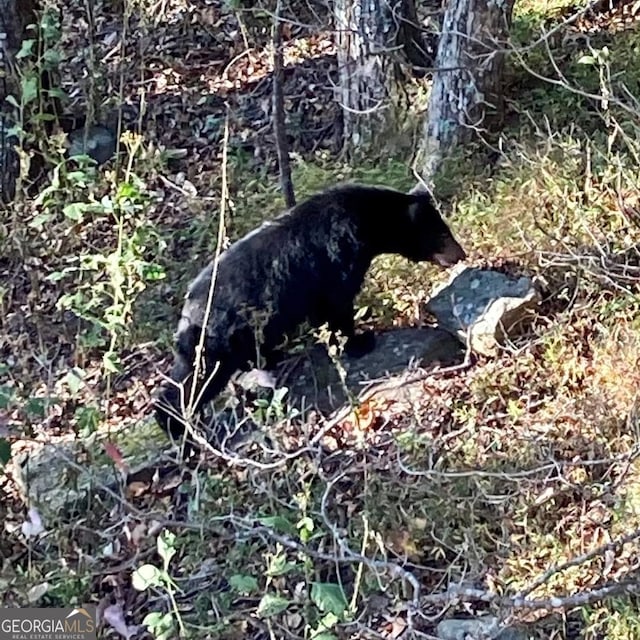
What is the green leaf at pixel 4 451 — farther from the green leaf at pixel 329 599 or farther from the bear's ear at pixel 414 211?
the bear's ear at pixel 414 211

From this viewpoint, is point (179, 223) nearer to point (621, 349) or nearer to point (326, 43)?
point (326, 43)

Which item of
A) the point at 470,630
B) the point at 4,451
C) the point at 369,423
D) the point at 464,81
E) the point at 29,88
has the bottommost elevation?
the point at 470,630

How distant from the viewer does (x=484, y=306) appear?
5.74 m

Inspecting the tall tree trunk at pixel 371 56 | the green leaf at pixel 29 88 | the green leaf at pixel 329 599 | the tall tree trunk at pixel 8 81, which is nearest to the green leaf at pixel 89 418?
the green leaf at pixel 329 599

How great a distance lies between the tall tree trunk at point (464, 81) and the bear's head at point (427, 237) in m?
0.75

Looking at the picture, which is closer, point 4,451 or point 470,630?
point 470,630

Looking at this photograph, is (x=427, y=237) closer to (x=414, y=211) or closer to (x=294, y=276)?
(x=414, y=211)

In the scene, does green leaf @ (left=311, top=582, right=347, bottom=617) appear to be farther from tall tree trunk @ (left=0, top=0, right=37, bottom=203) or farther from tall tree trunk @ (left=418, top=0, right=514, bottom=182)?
tall tree trunk @ (left=0, top=0, right=37, bottom=203)

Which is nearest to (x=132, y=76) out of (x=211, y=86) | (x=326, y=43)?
(x=211, y=86)

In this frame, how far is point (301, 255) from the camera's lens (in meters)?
5.68

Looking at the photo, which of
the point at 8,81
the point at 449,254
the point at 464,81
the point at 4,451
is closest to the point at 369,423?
the point at 449,254

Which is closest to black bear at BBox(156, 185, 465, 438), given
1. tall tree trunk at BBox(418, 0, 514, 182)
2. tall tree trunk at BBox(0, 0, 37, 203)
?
tall tree trunk at BBox(418, 0, 514, 182)

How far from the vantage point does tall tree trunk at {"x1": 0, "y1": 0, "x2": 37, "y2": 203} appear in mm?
7617

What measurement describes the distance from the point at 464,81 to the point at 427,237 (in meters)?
1.21
